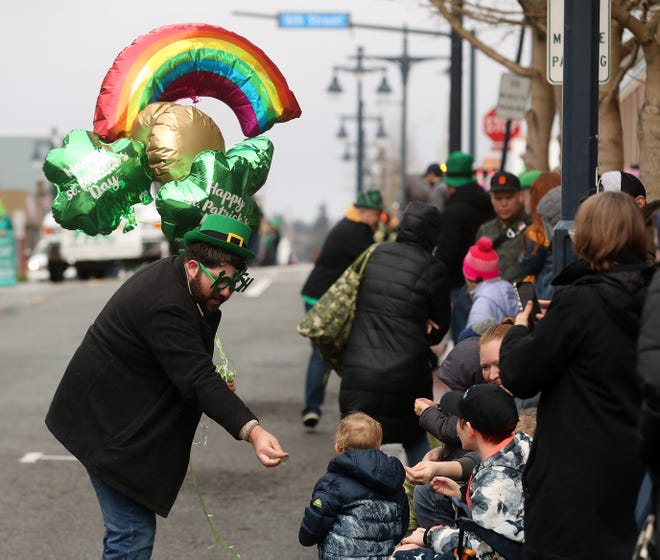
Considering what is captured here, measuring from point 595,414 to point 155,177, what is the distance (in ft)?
9.57

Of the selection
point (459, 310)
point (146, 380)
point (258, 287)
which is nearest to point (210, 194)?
point (146, 380)

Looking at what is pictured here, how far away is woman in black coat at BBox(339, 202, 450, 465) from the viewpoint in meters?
7.84

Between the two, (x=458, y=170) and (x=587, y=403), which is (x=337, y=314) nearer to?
(x=587, y=403)

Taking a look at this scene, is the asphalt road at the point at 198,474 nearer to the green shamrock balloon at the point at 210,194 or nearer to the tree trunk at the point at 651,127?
the green shamrock balloon at the point at 210,194

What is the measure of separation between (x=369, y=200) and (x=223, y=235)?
6.02 meters

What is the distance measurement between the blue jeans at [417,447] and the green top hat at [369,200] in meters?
3.67

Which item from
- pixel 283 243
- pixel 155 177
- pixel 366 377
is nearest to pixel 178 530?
pixel 366 377

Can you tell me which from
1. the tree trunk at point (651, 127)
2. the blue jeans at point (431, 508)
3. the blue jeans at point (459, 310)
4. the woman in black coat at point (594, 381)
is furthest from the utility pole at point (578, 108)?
the blue jeans at point (459, 310)

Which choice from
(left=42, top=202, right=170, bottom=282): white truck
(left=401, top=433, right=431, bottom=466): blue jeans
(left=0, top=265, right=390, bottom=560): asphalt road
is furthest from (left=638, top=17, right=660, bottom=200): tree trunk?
(left=42, top=202, right=170, bottom=282): white truck

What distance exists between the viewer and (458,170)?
1222 centimetres

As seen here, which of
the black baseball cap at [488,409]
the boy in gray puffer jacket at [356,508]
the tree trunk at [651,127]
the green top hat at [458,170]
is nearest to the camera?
the black baseball cap at [488,409]

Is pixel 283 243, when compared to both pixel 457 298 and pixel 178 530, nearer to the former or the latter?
pixel 457 298

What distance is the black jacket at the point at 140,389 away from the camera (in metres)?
5.35

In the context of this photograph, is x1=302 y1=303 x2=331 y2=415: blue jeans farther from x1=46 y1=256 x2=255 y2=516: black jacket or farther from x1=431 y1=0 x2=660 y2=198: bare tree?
x1=46 y1=256 x2=255 y2=516: black jacket
